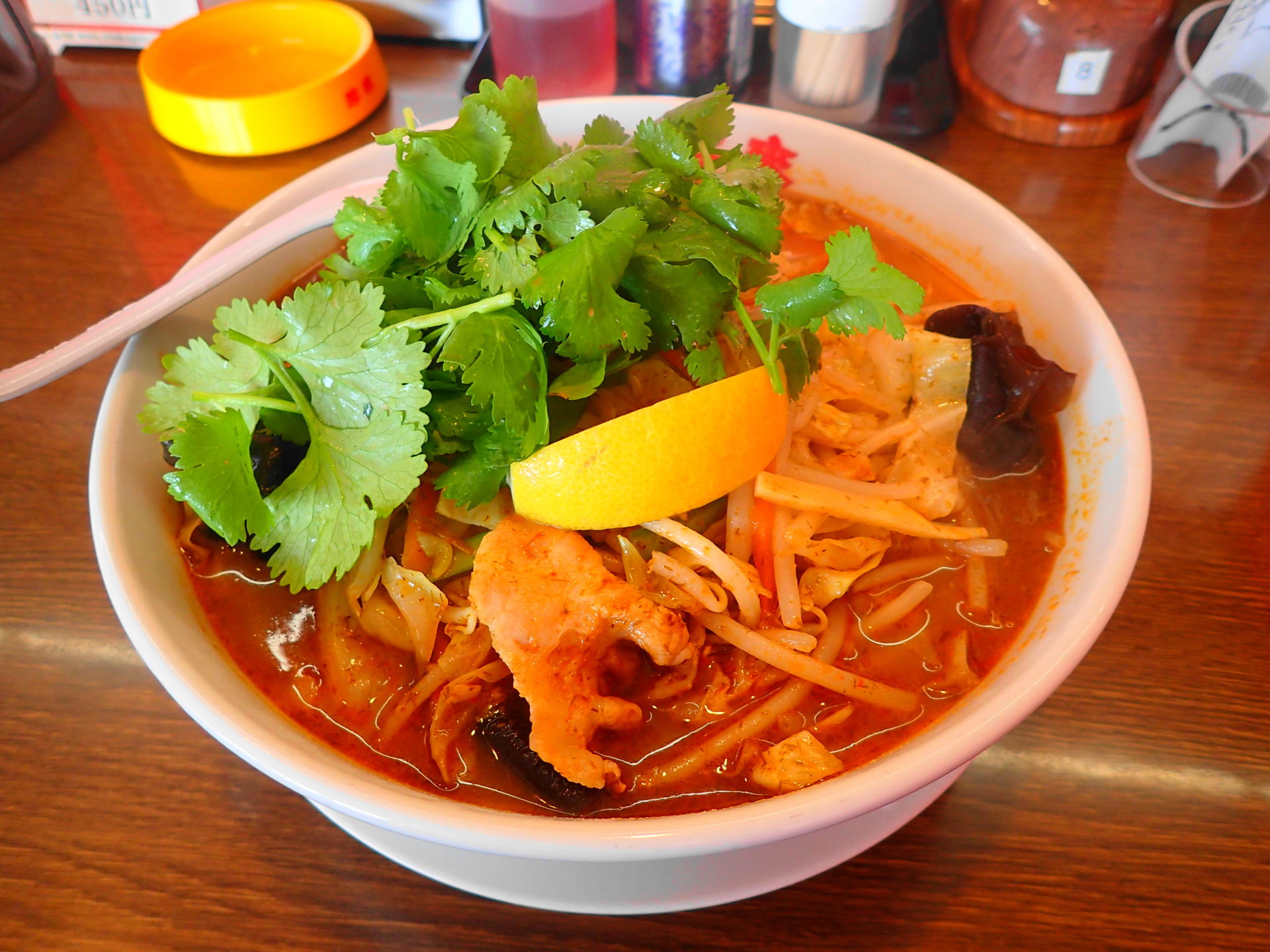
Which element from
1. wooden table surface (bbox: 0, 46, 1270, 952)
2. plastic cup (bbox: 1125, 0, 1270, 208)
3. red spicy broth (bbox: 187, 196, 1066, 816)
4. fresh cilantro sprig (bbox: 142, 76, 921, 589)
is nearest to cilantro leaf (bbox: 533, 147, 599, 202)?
fresh cilantro sprig (bbox: 142, 76, 921, 589)

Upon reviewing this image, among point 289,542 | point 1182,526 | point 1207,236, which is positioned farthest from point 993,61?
point 289,542

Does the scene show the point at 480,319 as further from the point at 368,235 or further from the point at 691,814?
the point at 691,814

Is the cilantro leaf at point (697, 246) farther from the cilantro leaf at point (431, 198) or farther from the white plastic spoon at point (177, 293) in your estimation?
the white plastic spoon at point (177, 293)

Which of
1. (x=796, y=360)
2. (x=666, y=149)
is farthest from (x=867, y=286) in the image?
(x=666, y=149)

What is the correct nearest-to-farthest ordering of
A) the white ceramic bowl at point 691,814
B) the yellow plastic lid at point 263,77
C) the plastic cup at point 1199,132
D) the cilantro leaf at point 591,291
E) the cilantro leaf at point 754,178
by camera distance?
the white ceramic bowl at point 691,814 < the cilantro leaf at point 591,291 < the cilantro leaf at point 754,178 < the plastic cup at point 1199,132 < the yellow plastic lid at point 263,77

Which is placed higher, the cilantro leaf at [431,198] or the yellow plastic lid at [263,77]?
the cilantro leaf at [431,198]

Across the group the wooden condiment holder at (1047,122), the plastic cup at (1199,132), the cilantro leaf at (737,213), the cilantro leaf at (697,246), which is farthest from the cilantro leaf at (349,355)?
the plastic cup at (1199,132)
